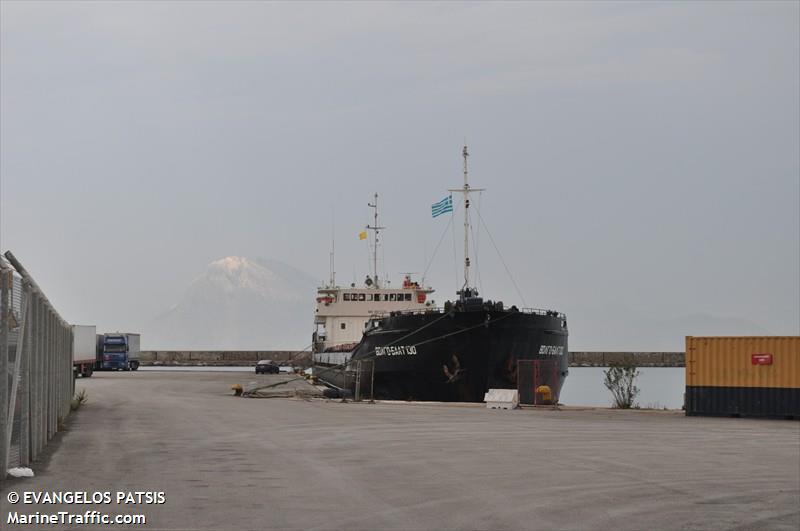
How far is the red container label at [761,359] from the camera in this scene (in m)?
29.0

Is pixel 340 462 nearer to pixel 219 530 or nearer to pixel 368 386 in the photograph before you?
pixel 219 530

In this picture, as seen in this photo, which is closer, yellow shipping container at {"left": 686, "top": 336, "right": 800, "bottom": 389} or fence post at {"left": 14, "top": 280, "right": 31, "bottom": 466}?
fence post at {"left": 14, "top": 280, "right": 31, "bottom": 466}

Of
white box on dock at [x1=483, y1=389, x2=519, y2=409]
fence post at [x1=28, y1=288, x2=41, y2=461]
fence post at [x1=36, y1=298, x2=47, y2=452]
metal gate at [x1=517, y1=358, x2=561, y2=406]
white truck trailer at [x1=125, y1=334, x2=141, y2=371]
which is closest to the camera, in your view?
fence post at [x1=28, y1=288, x2=41, y2=461]

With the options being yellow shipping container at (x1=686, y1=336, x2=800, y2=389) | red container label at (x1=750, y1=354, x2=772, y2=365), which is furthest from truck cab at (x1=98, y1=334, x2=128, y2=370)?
red container label at (x1=750, y1=354, x2=772, y2=365)

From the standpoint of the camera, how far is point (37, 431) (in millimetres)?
16141

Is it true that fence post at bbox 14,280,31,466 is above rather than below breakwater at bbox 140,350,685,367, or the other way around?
above

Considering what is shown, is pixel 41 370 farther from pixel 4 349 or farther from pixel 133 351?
pixel 133 351

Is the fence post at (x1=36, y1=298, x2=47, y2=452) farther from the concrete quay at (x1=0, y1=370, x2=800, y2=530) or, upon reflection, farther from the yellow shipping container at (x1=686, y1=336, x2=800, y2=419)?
the yellow shipping container at (x1=686, y1=336, x2=800, y2=419)

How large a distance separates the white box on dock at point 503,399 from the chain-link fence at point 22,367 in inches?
653

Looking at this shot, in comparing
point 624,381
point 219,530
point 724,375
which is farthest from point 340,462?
point 624,381

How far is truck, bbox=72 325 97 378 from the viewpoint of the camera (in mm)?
60625

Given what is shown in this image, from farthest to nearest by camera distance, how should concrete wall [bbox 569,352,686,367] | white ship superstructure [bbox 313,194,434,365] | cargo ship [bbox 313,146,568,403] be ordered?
concrete wall [bbox 569,352,686,367] < white ship superstructure [bbox 313,194,434,365] < cargo ship [bbox 313,146,568,403]

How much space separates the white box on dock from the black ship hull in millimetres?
4735

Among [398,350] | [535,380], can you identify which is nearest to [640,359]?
[398,350]
